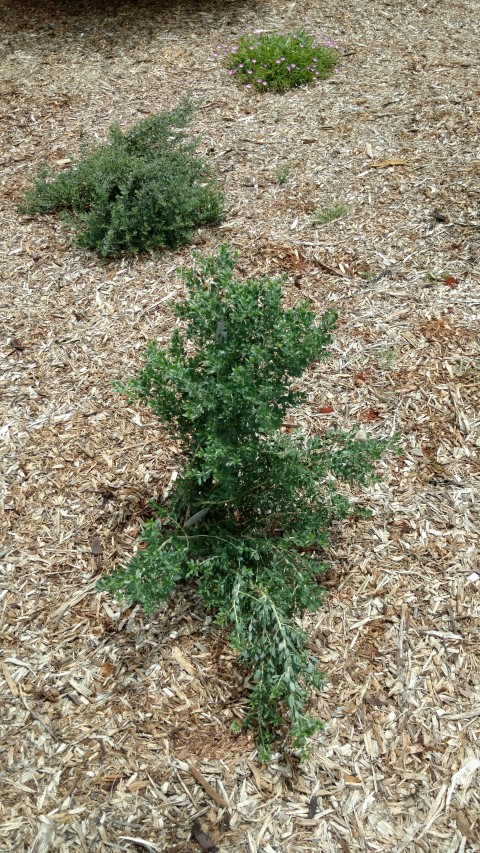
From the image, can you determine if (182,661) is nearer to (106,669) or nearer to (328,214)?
(106,669)

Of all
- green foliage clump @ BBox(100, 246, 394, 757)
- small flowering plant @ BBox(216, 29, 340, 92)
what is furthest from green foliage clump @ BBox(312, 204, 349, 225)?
green foliage clump @ BBox(100, 246, 394, 757)

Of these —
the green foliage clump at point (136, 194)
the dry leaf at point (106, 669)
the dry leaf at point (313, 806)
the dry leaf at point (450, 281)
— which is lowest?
the dry leaf at point (313, 806)

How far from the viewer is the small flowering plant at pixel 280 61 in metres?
6.13

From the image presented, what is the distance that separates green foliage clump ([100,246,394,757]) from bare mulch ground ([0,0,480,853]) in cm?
25

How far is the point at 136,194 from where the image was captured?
14.6ft

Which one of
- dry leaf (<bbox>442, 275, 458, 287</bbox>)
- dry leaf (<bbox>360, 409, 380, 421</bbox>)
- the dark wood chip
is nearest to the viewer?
A: the dark wood chip

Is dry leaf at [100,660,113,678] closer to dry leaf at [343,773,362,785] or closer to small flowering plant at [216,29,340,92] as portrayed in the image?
dry leaf at [343,773,362,785]

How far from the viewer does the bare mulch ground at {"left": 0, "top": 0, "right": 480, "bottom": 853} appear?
7.79 ft

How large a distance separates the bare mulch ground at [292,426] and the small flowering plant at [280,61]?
0.63 ft

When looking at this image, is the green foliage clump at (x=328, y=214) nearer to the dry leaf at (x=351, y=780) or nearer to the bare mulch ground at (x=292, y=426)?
the bare mulch ground at (x=292, y=426)

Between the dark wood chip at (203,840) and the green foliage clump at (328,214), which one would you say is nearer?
the dark wood chip at (203,840)

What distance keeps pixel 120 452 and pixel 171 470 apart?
11.2 inches

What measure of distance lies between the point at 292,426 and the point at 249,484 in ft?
2.80

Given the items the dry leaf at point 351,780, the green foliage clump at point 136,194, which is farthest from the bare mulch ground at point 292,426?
the green foliage clump at point 136,194
